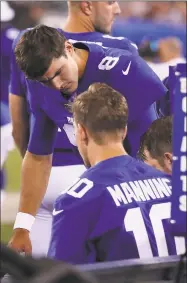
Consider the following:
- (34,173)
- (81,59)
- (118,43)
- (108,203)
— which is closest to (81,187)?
(108,203)

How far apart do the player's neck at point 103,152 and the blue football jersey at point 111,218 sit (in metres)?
0.01

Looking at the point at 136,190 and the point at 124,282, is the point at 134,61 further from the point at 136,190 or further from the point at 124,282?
the point at 124,282

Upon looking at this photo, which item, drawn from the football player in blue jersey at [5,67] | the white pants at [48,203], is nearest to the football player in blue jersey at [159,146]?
the white pants at [48,203]

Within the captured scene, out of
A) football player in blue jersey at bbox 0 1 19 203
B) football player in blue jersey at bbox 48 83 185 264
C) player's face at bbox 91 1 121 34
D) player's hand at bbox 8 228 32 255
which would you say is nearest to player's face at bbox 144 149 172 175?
football player in blue jersey at bbox 48 83 185 264

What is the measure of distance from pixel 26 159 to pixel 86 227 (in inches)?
45.0

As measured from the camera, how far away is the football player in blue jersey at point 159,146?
6.85 ft

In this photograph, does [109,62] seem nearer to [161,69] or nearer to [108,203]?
[161,69]

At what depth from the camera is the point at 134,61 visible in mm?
2588

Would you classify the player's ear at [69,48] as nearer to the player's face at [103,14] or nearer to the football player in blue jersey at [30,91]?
the football player in blue jersey at [30,91]

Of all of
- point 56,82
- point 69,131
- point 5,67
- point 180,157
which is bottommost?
point 5,67

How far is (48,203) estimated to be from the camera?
9.87 ft

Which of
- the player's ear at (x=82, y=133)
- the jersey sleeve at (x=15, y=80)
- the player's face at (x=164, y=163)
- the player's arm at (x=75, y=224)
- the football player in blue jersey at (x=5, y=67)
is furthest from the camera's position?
the football player in blue jersey at (x=5, y=67)

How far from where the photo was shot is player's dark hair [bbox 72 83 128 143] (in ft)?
5.82

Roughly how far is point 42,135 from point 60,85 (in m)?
0.43
